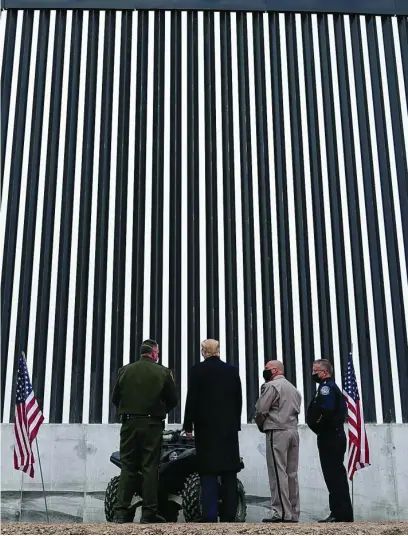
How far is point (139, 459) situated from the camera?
6117 mm

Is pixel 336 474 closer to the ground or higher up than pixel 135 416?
closer to the ground

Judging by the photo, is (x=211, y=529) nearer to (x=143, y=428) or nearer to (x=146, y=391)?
(x=143, y=428)

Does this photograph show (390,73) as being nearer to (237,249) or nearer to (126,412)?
(237,249)

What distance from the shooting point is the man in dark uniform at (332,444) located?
671 cm

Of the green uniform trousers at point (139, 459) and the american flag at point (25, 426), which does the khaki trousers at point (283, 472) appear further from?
the american flag at point (25, 426)

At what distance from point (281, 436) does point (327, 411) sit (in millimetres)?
453

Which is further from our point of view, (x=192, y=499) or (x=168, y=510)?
(x=168, y=510)

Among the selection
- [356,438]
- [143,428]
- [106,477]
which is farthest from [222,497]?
[106,477]

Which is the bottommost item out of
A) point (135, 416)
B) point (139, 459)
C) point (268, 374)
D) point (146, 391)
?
point (139, 459)

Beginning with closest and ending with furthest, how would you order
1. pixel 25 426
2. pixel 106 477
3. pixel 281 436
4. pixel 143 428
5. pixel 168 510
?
pixel 143 428, pixel 281 436, pixel 168 510, pixel 25 426, pixel 106 477

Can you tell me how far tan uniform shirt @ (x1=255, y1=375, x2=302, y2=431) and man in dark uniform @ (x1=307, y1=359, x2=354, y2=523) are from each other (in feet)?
Result: 0.73

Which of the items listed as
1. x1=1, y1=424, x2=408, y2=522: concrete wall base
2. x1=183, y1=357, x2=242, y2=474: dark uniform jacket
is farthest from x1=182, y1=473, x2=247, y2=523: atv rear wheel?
x1=1, y1=424, x2=408, y2=522: concrete wall base

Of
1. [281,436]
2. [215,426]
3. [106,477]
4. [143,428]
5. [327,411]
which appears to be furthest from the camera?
[106,477]

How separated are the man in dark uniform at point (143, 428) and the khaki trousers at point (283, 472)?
1.01 m
